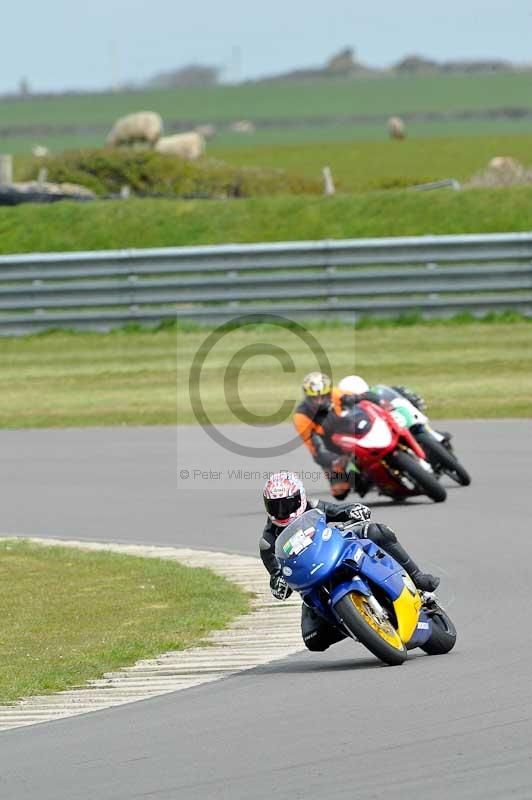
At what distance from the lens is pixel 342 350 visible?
25453mm

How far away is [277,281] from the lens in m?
26.3

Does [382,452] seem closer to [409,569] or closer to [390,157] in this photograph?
[409,569]

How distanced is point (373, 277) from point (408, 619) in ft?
57.6

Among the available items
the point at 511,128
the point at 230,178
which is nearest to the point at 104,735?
the point at 230,178

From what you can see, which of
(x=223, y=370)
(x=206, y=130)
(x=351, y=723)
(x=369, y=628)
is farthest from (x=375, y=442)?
(x=206, y=130)

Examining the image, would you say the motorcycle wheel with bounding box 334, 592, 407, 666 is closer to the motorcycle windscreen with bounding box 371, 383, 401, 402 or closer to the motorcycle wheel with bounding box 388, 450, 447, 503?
the motorcycle wheel with bounding box 388, 450, 447, 503

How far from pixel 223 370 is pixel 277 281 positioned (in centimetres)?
191

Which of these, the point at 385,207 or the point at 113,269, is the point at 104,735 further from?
the point at 385,207

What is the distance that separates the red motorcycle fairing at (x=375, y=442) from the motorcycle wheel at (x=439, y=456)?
94mm

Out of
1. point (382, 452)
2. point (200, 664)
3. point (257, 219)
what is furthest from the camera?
point (257, 219)

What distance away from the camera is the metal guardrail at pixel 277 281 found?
26.1 metres

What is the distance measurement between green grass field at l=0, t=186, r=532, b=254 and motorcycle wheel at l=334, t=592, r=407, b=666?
22125mm

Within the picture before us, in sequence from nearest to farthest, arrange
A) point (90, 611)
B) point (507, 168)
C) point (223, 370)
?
point (90, 611) < point (223, 370) < point (507, 168)

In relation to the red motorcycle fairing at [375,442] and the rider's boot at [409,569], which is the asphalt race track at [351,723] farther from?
the red motorcycle fairing at [375,442]
